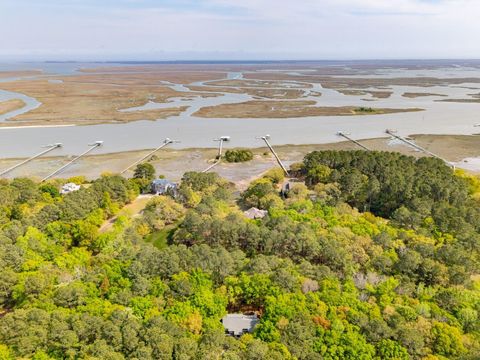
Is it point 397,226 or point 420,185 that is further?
point 420,185

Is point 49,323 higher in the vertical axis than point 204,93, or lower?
lower

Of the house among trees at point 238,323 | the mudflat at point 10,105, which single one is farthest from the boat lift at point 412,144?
the mudflat at point 10,105

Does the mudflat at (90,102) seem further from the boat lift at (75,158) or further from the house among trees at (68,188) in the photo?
the house among trees at (68,188)

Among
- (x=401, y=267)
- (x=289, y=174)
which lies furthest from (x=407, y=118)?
(x=401, y=267)

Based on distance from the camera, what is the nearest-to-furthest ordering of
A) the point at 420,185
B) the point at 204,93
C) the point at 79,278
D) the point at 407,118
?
the point at 79,278 < the point at 420,185 < the point at 407,118 < the point at 204,93

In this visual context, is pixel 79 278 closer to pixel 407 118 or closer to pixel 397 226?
pixel 397 226

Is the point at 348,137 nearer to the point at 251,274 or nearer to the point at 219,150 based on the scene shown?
the point at 219,150

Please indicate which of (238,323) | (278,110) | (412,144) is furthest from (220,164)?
(278,110)
